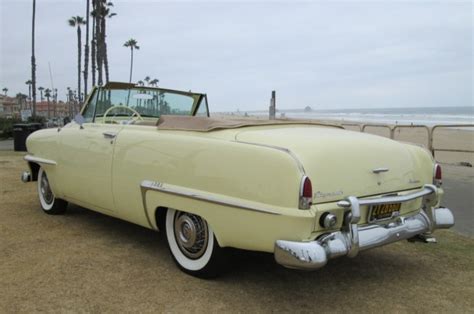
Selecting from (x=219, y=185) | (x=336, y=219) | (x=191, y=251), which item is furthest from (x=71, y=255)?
(x=336, y=219)

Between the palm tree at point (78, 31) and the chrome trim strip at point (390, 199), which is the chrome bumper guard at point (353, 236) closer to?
the chrome trim strip at point (390, 199)

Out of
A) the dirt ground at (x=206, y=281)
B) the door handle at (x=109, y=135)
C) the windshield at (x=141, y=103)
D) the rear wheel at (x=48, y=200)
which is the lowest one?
the dirt ground at (x=206, y=281)

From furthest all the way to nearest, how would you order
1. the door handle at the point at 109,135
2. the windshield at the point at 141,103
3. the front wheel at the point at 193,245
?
the windshield at the point at 141,103 → the door handle at the point at 109,135 → the front wheel at the point at 193,245

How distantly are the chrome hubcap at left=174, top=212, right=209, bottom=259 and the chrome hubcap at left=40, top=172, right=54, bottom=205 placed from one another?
8.55 feet

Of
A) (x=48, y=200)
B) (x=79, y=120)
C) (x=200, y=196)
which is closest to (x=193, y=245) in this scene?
(x=200, y=196)

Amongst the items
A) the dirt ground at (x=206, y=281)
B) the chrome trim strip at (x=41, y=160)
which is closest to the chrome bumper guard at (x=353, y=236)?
the dirt ground at (x=206, y=281)

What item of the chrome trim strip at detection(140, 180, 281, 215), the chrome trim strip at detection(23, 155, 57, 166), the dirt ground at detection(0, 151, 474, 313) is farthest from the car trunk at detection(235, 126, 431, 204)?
the chrome trim strip at detection(23, 155, 57, 166)

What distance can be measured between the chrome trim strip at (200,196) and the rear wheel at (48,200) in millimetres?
2257

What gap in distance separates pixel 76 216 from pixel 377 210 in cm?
374

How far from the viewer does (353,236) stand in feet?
9.62

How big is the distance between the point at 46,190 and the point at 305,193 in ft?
13.2

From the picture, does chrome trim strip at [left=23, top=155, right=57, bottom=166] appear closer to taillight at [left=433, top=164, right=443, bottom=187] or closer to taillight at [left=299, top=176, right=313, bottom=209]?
taillight at [left=299, top=176, right=313, bottom=209]

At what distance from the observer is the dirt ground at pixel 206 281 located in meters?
3.11

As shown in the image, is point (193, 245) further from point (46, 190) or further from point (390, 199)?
point (46, 190)
